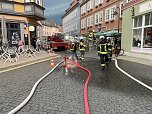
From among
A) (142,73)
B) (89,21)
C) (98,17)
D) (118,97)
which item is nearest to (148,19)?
(142,73)

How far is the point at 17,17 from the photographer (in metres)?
16.8

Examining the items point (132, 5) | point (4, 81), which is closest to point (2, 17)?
point (4, 81)

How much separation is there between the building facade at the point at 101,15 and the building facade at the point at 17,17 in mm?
10910

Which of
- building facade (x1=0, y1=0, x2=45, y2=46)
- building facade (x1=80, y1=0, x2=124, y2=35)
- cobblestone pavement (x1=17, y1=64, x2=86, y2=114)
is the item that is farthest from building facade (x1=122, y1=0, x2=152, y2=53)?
cobblestone pavement (x1=17, y1=64, x2=86, y2=114)

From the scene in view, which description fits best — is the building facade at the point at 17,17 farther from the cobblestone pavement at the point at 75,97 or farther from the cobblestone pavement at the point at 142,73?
the cobblestone pavement at the point at 142,73

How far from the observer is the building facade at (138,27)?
45.5ft

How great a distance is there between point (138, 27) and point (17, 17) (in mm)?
11968

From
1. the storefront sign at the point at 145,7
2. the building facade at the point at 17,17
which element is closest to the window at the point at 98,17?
the building facade at the point at 17,17

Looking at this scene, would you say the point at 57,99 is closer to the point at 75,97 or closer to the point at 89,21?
the point at 75,97

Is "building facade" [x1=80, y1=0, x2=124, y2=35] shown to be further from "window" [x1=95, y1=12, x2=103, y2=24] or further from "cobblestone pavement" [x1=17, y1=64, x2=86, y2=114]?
"cobblestone pavement" [x1=17, y1=64, x2=86, y2=114]

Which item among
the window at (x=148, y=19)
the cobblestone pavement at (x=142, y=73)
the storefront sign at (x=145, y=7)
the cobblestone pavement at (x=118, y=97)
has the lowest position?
the cobblestone pavement at (x=118, y=97)

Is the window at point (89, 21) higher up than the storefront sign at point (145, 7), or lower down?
higher up

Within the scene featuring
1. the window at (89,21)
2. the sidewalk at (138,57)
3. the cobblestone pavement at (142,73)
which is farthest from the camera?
the window at (89,21)

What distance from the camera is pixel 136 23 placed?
15.7 metres
